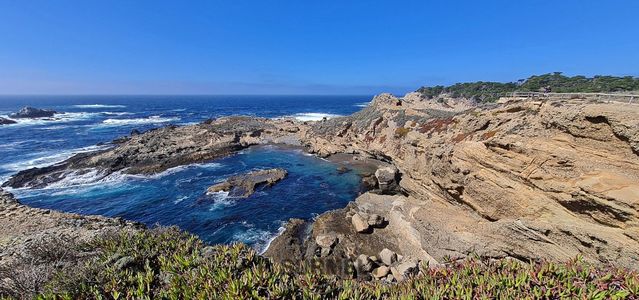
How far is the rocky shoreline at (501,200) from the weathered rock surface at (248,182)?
31.8 feet

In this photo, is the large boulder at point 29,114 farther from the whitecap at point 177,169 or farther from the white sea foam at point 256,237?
the white sea foam at point 256,237

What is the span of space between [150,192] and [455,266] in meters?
29.9

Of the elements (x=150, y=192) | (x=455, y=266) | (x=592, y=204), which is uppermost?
(x=592, y=204)

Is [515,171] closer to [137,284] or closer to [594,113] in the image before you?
[594,113]

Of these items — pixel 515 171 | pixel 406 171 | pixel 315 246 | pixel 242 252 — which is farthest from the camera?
pixel 406 171

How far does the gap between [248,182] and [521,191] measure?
24.8m

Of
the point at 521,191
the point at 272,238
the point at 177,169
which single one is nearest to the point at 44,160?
the point at 177,169

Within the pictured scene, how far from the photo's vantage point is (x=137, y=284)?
9.04 m

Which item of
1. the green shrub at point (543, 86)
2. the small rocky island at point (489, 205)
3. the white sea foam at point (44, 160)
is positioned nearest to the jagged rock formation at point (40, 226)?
the small rocky island at point (489, 205)

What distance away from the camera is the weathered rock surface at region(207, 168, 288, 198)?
30.8m

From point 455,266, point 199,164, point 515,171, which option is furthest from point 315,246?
point 199,164

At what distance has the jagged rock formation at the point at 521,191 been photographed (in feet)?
34.2

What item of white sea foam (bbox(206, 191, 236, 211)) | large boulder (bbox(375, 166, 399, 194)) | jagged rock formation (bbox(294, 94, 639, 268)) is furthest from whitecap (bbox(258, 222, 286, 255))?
large boulder (bbox(375, 166, 399, 194))

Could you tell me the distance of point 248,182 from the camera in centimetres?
3228
